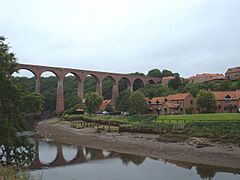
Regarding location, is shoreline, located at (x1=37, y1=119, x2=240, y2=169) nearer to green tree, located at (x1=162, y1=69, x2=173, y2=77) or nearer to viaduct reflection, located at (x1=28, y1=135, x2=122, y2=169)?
viaduct reflection, located at (x1=28, y1=135, x2=122, y2=169)

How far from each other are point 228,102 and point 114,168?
4137 cm

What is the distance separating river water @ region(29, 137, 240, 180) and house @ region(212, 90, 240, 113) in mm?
34867

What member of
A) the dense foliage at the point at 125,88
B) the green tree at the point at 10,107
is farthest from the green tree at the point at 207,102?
the green tree at the point at 10,107

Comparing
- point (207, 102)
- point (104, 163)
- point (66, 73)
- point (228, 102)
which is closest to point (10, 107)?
point (104, 163)

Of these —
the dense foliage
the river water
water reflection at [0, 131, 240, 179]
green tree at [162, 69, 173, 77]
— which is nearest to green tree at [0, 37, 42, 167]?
water reflection at [0, 131, 240, 179]

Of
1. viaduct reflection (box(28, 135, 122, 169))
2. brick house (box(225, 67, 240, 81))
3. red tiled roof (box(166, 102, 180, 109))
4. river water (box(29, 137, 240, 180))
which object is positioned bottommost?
viaduct reflection (box(28, 135, 122, 169))

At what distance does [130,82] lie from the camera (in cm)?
9506

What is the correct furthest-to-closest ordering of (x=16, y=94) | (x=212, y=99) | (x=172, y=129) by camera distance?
(x=212, y=99) < (x=172, y=129) < (x=16, y=94)

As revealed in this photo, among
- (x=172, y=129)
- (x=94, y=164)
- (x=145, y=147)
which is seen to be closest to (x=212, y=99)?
(x=172, y=129)

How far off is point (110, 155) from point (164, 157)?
523cm

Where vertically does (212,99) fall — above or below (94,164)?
above

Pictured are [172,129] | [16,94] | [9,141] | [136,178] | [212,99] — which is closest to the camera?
[9,141]

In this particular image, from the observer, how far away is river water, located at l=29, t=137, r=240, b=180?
65.0 feet

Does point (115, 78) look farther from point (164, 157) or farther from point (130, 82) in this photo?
point (164, 157)
